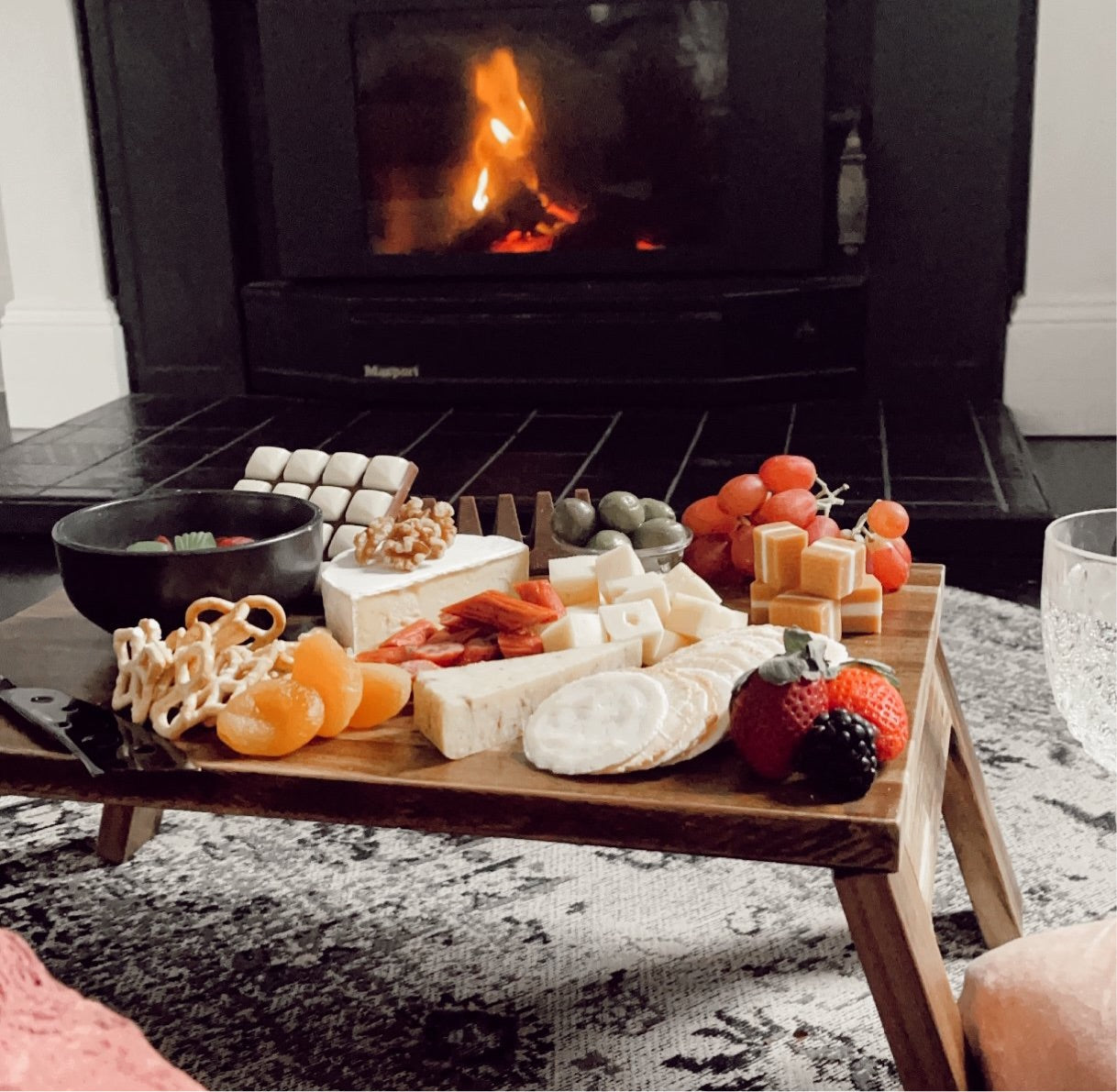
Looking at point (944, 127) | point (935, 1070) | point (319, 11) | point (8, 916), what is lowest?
point (8, 916)

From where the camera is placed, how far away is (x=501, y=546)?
1.59m

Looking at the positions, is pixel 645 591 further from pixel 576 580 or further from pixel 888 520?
pixel 888 520

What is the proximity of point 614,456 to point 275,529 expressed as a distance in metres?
1.99

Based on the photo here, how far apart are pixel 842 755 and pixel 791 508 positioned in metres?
0.54

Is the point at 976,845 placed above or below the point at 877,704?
below

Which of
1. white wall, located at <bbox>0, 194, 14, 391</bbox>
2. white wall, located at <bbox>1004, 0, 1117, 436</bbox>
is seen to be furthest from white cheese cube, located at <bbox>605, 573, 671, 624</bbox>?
white wall, located at <bbox>0, 194, 14, 391</bbox>

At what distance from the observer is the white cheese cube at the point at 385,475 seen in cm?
169

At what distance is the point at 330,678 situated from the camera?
1181mm

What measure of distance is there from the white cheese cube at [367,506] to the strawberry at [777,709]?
0.66m

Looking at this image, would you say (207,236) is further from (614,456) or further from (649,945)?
(649,945)

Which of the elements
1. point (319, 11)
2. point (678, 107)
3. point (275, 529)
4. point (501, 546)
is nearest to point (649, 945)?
point (501, 546)

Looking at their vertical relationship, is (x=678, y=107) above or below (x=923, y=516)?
above

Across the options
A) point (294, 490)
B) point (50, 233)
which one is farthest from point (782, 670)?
point (50, 233)

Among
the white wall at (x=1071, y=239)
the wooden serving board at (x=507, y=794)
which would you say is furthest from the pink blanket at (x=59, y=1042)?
the white wall at (x=1071, y=239)
